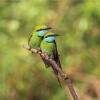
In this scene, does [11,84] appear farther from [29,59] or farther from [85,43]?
[85,43]

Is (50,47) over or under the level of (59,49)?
over

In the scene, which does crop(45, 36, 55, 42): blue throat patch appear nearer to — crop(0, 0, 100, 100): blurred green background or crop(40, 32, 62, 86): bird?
crop(40, 32, 62, 86): bird

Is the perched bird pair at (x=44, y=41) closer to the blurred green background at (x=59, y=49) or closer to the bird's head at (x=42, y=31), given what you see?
the bird's head at (x=42, y=31)

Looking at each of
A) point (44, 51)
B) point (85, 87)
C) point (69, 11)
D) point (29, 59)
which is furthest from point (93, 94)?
point (44, 51)

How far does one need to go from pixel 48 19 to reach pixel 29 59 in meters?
0.59

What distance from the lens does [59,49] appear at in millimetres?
5785

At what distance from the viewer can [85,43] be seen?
243 inches

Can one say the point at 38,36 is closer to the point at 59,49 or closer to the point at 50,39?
the point at 50,39

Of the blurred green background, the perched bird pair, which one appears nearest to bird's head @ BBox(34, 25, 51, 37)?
the perched bird pair

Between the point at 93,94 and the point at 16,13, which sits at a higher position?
the point at 16,13

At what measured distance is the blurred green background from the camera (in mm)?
5535

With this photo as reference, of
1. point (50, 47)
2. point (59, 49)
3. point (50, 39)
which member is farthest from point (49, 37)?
point (59, 49)

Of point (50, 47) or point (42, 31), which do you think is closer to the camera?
point (42, 31)

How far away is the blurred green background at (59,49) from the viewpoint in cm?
554
